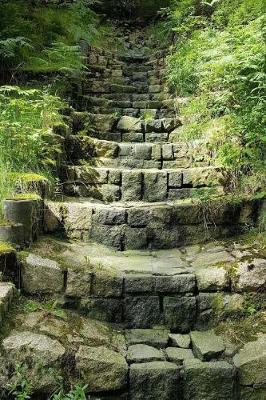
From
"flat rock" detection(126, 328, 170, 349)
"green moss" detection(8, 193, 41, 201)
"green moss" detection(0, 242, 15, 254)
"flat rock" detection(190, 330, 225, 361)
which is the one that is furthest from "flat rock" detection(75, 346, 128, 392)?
"green moss" detection(8, 193, 41, 201)

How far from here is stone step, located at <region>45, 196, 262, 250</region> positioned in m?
4.79

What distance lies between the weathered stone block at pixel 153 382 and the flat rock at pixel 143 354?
9cm

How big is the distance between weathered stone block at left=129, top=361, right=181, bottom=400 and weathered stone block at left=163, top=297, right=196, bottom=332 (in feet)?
2.14

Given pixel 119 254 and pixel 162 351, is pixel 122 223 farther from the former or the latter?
pixel 162 351

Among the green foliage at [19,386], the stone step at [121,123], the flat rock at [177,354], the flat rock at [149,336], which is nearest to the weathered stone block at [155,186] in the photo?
the stone step at [121,123]

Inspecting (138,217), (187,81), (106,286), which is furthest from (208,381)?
(187,81)

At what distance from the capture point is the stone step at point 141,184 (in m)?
5.56

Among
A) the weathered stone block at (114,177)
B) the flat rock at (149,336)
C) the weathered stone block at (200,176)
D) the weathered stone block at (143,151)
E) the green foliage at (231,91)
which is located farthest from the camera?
the weathered stone block at (143,151)

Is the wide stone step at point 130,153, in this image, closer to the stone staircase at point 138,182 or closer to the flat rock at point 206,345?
the stone staircase at point 138,182

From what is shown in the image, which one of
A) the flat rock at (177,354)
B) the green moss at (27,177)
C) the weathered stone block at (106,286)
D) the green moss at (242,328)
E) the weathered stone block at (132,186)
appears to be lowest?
the flat rock at (177,354)

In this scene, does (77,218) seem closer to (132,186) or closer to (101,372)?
(132,186)

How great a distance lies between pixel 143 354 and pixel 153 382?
0.79ft

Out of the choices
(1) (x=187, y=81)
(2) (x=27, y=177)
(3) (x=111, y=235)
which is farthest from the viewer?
(1) (x=187, y=81)

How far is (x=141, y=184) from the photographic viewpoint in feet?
18.3
